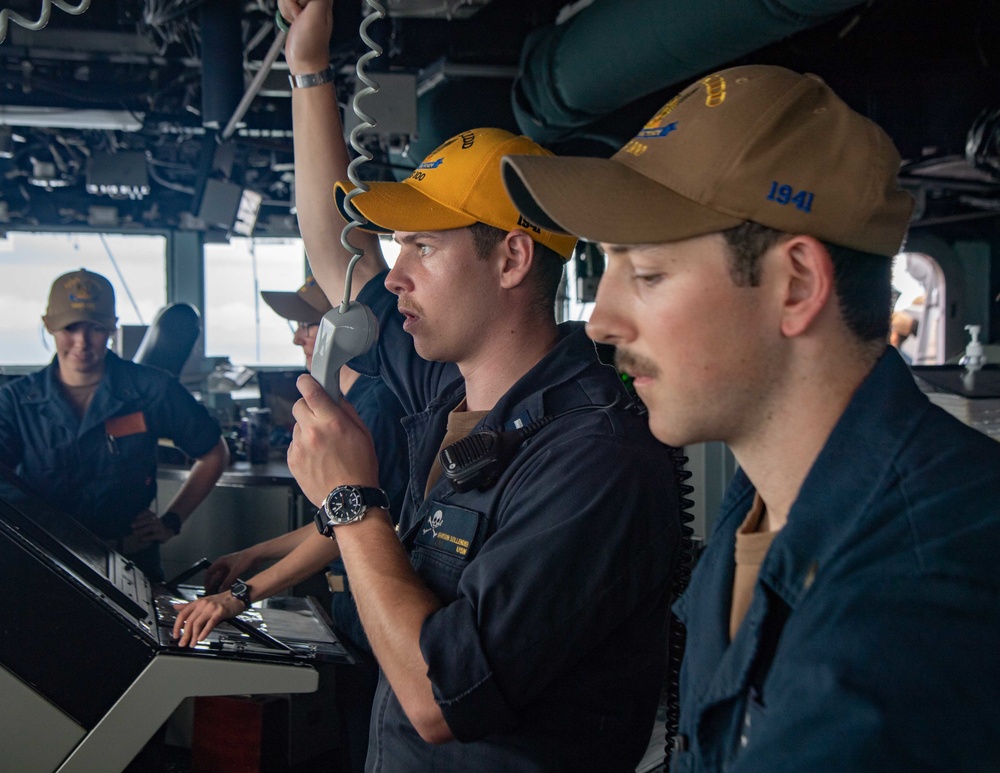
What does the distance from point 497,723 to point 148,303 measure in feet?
32.8

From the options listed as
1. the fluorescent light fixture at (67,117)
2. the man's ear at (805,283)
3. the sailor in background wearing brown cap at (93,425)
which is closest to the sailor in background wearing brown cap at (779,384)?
the man's ear at (805,283)

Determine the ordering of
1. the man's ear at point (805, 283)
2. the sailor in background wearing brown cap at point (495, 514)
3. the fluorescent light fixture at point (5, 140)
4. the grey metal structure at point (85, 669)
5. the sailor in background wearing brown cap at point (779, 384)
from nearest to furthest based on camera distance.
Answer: the sailor in background wearing brown cap at point (779, 384)
the man's ear at point (805, 283)
the sailor in background wearing brown cap at point (495, 514)
the grey metal structure at point (85, 669)
the fluorescent light fixture at point (5, 140)

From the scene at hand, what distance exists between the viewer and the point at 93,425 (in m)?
3.04

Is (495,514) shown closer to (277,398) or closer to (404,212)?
(404,212)

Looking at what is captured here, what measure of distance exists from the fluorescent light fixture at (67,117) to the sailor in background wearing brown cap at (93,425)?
2.65 m

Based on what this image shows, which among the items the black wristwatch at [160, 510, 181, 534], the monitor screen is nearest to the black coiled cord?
the black wristwatch at [160, 510, 181, 534]

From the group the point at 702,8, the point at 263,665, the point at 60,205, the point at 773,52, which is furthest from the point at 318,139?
the point at 60,205

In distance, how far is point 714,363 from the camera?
31.1 inches

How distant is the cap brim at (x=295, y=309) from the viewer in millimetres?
3777

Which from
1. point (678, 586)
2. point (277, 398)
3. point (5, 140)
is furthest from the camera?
point (5, 140)

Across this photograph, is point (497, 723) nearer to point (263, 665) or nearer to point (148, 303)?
point (263, 665)

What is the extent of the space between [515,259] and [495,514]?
1.42ft

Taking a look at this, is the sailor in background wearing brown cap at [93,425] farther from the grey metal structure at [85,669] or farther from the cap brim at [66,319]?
the grey metal structure at [85,669]

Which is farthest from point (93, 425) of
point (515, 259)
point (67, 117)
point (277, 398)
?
point (67, 117)
